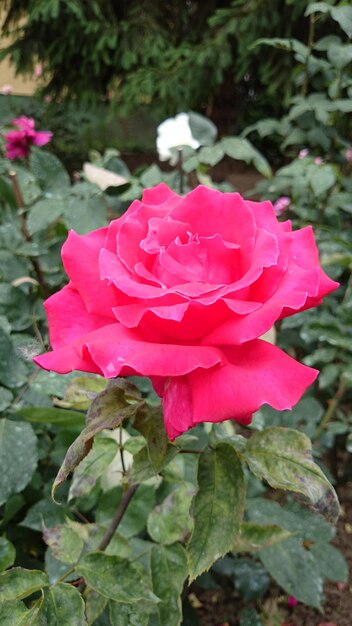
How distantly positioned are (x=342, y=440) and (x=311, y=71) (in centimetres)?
88

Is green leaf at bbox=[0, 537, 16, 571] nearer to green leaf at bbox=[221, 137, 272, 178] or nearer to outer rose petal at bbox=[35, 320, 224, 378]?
outer rose petal at bbox=[35, 320, 224, 378]

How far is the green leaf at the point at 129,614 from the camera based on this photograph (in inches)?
22.6

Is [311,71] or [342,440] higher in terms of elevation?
[311,71]

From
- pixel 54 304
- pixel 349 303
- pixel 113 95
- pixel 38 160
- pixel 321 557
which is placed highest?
pixel 54 304

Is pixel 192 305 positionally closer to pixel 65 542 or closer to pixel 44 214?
pixel 65 542

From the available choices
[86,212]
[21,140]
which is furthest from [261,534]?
[21,140]

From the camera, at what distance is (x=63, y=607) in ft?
1.72

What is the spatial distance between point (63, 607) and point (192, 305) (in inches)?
11.7

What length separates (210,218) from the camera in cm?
49

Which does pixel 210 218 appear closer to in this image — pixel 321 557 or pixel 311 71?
pixel 321 557

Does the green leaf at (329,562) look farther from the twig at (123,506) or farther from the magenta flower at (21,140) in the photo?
the magenta flower at (21,140)

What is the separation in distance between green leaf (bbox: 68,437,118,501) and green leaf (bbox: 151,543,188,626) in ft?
0.35

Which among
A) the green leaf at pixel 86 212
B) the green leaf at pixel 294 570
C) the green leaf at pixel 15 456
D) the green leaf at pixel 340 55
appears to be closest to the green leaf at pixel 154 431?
the green leaf at pixel 15 456

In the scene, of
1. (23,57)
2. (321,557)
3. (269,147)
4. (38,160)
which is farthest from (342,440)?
(269,147)
